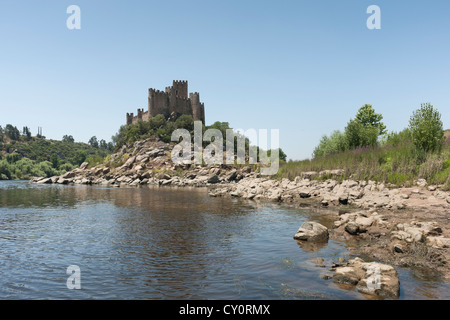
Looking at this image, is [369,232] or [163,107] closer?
[369,232]

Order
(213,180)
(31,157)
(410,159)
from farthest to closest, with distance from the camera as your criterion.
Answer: (31,157), (213,180), (410,159)

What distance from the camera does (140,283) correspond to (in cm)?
833

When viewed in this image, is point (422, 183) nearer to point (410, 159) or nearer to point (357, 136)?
point (410, 159)

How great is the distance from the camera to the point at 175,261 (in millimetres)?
10336

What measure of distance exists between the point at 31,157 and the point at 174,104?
95.3 meters

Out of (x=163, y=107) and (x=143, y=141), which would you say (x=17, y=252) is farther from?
(x=163, y=107)

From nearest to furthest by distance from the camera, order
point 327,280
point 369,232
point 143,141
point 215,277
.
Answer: point 327,280 < point 215,277 < point 369,232 < point 143,141

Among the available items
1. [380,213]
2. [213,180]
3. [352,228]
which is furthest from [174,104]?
[352,228]

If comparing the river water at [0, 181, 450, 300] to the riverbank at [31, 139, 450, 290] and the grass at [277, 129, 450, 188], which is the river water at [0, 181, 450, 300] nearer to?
the riverbank at [31, 139, 450, 290]

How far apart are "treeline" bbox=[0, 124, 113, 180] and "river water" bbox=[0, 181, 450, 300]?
9403 centimetres

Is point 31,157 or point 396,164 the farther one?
point 31,157

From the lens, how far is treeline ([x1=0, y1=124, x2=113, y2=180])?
117 metres

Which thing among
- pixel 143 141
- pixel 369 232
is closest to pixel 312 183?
pixel 369 232

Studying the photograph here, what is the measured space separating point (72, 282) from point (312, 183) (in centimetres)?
2438
